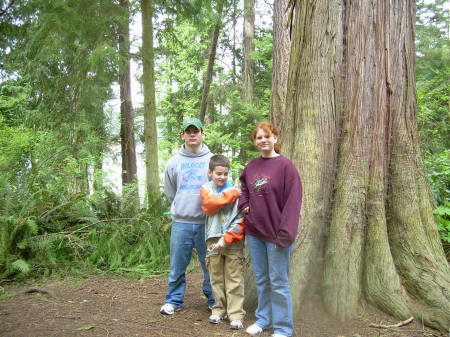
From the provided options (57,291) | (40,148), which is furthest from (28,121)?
(57,291)

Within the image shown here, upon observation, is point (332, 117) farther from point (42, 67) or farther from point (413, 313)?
point (42, 67)

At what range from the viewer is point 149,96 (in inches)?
340

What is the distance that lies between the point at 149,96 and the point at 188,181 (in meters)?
4.92

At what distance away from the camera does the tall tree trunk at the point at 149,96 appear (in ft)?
27.6

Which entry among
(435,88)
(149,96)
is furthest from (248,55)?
(149,96)

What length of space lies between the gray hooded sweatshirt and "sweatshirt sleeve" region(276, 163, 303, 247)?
1032mm

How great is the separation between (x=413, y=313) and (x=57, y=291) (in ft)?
13.1

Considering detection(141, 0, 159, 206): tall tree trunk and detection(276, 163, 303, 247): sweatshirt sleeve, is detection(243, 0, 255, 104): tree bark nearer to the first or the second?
detection(141, 0, 159, 206): tall tree trunk

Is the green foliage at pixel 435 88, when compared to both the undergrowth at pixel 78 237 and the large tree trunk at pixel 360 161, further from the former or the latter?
the undergrowth at pixel 78 237

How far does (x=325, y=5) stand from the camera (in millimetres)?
4277

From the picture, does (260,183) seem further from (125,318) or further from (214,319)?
(125,318)

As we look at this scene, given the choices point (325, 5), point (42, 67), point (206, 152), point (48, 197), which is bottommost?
point (48, 197)

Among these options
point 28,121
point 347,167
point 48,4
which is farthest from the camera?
point 28,121

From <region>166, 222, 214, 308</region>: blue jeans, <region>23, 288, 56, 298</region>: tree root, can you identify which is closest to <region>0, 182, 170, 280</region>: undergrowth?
<region>23, 288, 56, 298</region>: tree root
